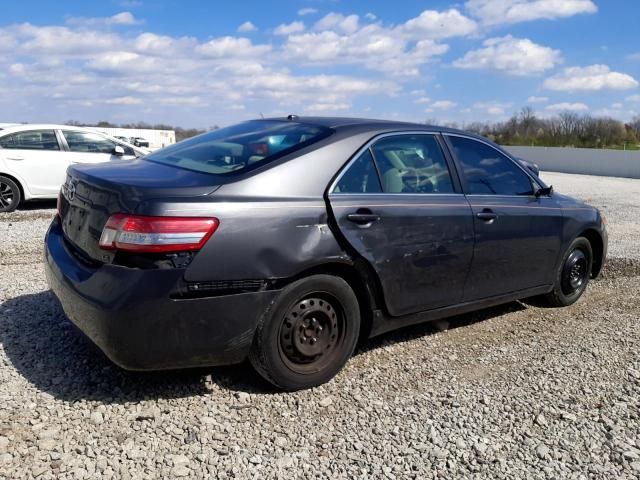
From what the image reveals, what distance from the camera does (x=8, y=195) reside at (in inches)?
381

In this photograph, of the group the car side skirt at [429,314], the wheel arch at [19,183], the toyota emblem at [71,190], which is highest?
the toyota emblem at [71,190]

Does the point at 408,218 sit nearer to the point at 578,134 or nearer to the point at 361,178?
the point at 361,178

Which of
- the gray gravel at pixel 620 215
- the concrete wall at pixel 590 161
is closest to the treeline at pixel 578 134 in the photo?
the concrete wall at pixel 590 161

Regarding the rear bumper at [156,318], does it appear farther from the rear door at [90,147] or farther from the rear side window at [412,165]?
the rear door at [90,147]

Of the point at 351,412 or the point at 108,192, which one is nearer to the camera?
the point at 108,192

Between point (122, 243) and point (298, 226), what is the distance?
94 cm

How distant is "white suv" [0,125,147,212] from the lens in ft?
31.7

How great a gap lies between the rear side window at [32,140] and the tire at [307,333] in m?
8.62

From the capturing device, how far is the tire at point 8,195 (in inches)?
378

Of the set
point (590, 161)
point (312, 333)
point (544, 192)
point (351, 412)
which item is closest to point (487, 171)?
point (544, 192)

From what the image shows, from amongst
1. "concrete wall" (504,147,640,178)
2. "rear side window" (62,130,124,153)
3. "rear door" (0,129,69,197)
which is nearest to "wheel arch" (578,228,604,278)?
"rear door" (0,129,69,197)

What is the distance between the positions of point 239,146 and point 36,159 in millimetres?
7643

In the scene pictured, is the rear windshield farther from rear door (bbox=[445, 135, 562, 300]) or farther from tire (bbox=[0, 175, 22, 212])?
tire (bbox=[0, 175, 22, 212])

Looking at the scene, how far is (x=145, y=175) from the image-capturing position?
3275 millimetres
